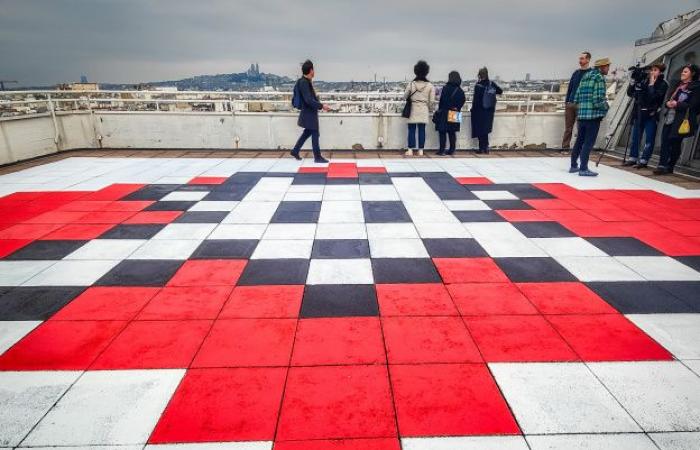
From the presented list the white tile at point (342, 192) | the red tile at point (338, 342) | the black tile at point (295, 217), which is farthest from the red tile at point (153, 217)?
the red tile at point (338, 342)

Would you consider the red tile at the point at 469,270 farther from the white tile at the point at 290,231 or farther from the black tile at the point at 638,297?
the white tile at the point at 290,231

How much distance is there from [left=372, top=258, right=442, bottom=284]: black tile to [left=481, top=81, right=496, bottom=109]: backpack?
20.6 ft

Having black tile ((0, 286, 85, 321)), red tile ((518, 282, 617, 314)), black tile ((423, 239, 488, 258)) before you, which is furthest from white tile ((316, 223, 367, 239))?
black tile ((0, 286, 85, 321))

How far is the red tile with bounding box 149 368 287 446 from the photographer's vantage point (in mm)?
1783

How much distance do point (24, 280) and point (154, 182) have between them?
11.3 ft

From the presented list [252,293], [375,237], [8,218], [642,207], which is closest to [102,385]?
[252,293]

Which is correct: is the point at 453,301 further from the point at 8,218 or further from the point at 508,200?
the point at 8,218

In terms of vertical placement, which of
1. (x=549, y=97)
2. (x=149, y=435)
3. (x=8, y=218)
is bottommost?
(x=149, y=435)

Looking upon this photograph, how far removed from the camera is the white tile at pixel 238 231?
4.17m

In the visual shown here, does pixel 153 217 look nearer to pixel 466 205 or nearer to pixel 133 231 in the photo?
pixel 133 231

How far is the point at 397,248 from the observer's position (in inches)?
152

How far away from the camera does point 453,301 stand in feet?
9.54

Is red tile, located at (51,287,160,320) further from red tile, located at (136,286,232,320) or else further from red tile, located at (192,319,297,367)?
red tile, located at (192,319,297,367)

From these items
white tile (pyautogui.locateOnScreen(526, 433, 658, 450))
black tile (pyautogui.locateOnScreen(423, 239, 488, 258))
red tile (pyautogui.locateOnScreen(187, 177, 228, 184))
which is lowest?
white tile (pyautogui.locateOnScreen(526, 433, 658, 450))
